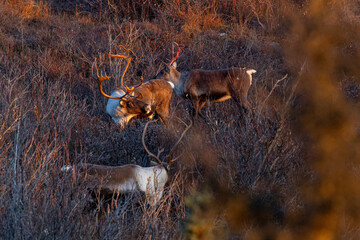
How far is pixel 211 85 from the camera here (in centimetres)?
766

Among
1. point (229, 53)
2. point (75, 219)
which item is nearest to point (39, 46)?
point (229, 53)

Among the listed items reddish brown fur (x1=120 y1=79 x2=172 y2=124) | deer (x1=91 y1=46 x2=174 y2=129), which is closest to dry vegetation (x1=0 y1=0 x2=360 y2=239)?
deer (x1=91 y1=46 x2=174 y2=129)

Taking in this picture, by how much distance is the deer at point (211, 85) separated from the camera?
7.57 meters

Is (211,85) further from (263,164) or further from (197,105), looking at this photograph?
(263,164)

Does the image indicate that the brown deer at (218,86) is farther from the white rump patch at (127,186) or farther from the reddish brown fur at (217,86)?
the white rump patch at (127,186)

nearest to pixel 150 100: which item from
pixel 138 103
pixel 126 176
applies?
pixel 138 103

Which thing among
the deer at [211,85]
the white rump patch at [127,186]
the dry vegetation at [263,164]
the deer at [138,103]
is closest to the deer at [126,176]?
the white rump patch at [127,186]

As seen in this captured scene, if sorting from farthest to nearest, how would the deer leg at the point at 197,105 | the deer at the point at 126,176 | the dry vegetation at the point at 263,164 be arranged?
the deer leg at the point at 197,105 < the deer at the point at 126,176 < the dry vegetation at the point at 263,164

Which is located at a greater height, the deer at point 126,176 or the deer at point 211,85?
the deer at point 126,176

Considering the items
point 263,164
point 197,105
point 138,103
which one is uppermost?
point 263,164

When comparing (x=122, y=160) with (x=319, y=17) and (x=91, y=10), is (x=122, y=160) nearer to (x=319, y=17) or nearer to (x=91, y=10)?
(x=319, y=17)

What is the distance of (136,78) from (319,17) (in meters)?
8.32

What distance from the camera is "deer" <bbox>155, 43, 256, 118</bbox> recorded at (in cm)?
757

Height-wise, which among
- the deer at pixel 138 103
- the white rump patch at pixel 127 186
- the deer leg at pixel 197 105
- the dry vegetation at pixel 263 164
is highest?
the dry vegetation at pixel 263 164
